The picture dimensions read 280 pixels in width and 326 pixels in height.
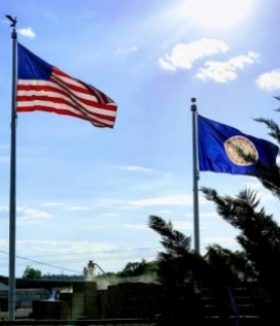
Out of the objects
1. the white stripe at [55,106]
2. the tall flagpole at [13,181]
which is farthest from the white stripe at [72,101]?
the tall flagpole at [13,181]

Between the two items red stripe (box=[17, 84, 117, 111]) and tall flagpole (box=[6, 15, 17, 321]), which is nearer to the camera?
tall flagpole (box=[6, 15, 17, 321])

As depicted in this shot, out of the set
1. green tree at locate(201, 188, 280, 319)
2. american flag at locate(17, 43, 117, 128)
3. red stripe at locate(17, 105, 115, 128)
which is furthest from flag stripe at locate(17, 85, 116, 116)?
green tree at locate(201, 188, 280, 319)

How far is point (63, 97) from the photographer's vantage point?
15.8m

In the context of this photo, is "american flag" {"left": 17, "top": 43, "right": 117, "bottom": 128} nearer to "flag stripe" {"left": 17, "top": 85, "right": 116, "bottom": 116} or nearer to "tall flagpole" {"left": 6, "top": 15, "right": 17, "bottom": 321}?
"flag stripe" {"left": 17, "top": 85, "right": 116, "bottom": 116}

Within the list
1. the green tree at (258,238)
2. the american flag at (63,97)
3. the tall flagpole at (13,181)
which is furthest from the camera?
the american flag at (63,97)

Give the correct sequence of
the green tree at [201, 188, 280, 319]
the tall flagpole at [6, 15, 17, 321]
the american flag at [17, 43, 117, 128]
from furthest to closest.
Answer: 1. the american flag at [17, 43, 117, 128]
2. the tall flagpole at [6, 15, 17, 321]
3. the green tree at [201, 188, 280, 319]

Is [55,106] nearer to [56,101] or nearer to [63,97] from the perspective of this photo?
[56,101]

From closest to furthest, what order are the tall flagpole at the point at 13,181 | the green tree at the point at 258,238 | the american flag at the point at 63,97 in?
the green tree at the point at 258,238 → the tall flagpole at the point at 13,181 → the american flag at the point at 63,97

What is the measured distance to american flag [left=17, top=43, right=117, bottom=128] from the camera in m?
15.7

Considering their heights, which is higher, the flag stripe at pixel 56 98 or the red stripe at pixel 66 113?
the flag stripe at pixel 56 98

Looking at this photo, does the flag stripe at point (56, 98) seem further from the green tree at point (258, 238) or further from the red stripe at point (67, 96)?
the green tree at point (258, 238)

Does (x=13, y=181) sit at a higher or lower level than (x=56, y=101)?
lower

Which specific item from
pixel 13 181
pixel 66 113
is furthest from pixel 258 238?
pixel 13 181

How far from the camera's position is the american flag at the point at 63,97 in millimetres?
15672
